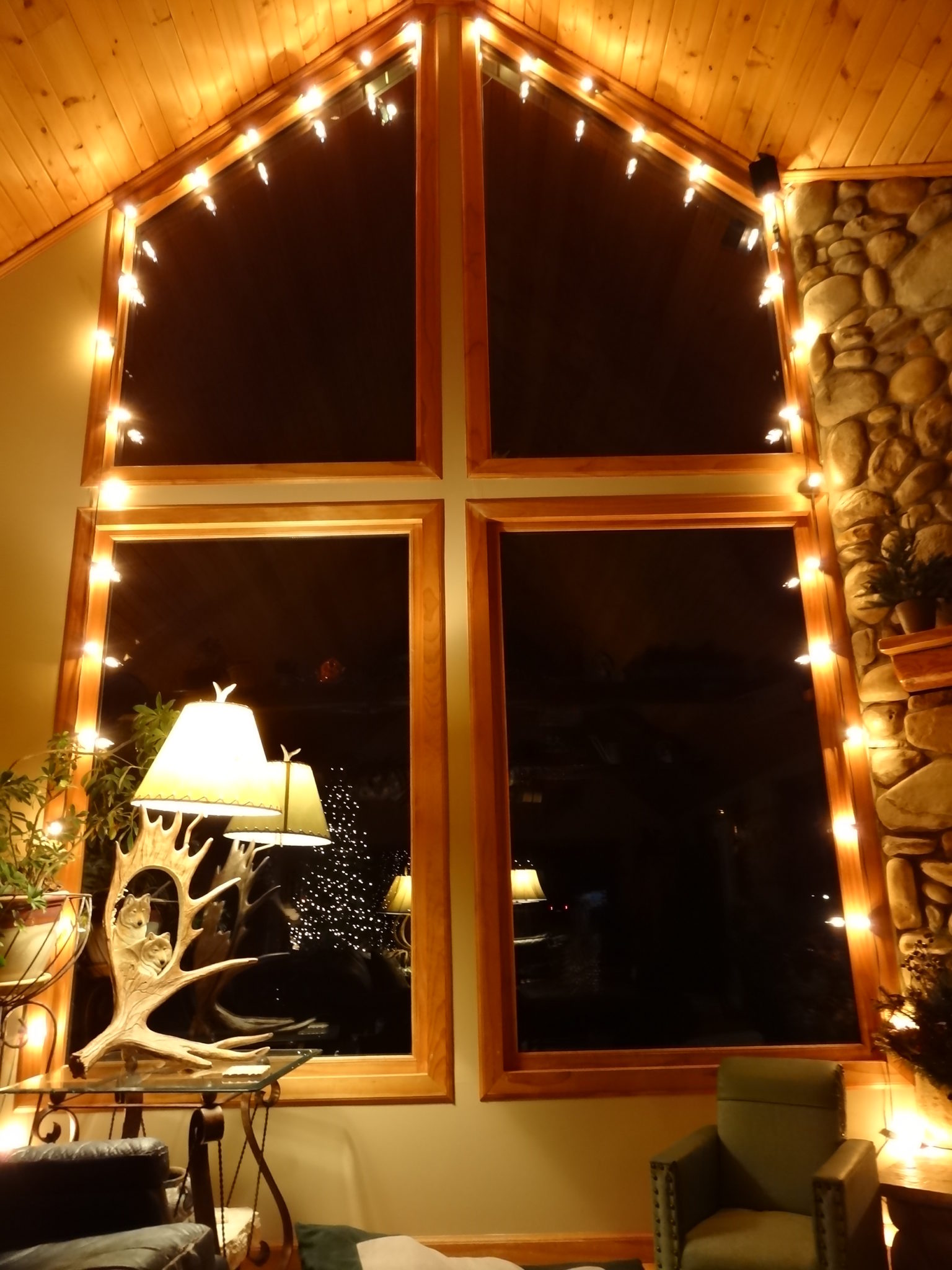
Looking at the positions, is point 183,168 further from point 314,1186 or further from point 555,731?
point 314,1186

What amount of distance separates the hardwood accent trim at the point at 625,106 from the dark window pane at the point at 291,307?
1.63 ft

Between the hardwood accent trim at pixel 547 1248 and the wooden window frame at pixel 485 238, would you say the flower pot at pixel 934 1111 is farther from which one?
the wooden window frame at pixel 485 238

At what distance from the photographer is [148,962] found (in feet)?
9.73

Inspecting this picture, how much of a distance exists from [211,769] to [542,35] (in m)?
3.82

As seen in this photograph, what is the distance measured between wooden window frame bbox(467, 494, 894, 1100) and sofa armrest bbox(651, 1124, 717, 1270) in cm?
54

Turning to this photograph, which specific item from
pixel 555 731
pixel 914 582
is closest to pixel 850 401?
pixel 914 582

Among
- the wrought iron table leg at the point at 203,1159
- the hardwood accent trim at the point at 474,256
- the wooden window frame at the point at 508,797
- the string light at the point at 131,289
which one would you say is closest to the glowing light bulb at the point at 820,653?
the wooden window frame at the point at 508,797

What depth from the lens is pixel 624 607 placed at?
12.6 feet

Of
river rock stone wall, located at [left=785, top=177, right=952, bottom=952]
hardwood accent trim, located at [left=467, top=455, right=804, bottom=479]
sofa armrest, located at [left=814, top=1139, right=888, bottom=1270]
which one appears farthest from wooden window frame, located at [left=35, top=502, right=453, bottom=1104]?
river rock stone wall, located at [left=785, top=177, right=952, bottom=952]

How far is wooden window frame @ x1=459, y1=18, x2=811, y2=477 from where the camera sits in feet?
12.9

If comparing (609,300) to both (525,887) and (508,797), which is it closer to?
(508,797)

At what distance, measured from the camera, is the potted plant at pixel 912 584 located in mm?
3262

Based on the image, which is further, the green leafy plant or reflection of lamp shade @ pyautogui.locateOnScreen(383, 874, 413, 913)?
reflection of lamp shade @ pyautogui.locateOnScreen(383, 874, 413, 913)

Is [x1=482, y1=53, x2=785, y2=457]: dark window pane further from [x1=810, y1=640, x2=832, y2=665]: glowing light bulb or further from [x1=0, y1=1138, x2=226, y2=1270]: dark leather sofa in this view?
[x1=0, y1=1138, x2=226, y2=1270]: dark leather sofa
